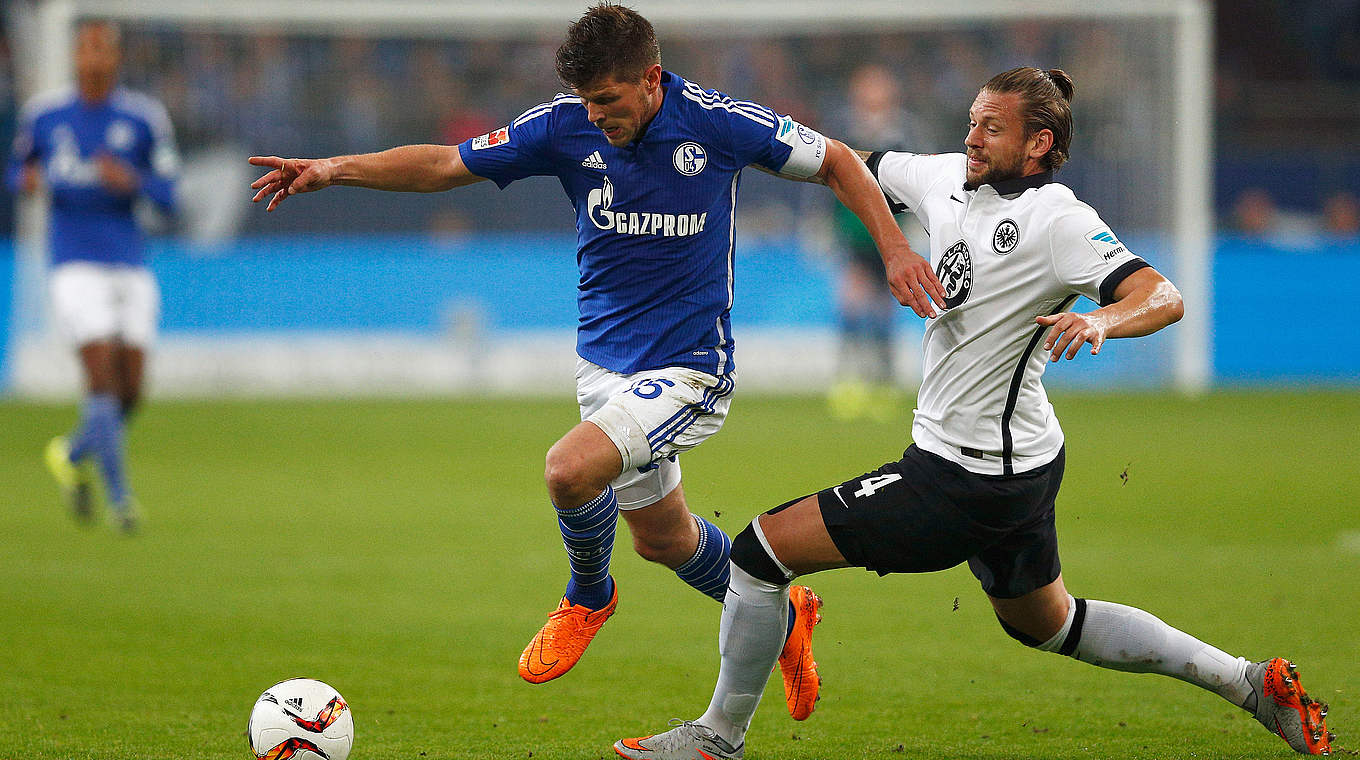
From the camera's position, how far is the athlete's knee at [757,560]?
4195mm

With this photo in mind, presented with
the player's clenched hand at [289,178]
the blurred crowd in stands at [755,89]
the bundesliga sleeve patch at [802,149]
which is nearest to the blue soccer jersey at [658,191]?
the bundesliga sleeve patch at [802,149]

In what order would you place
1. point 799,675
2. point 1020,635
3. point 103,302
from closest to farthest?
point 1020,635
point 799,675
point 103,302

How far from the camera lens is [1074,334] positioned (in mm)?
3584

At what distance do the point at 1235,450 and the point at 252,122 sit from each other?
12.2 metres

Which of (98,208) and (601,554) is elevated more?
(98,208)

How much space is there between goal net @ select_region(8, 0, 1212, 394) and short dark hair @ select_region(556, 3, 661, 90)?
11504 millimetres

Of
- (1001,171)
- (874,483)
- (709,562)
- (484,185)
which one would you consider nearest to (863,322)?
(484,185)

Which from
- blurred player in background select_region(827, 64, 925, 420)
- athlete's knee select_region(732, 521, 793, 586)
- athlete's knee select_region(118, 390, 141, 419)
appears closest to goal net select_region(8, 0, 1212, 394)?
blurred player in background select_region(827, 64, 925, 420)

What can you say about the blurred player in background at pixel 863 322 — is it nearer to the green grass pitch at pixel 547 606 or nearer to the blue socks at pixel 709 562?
the green grass pitch at pixel 547 606

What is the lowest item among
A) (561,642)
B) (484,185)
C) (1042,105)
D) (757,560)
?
(561,642)

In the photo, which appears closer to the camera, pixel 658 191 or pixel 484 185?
pixel 658 191

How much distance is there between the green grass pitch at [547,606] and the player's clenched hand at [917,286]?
1.32 m

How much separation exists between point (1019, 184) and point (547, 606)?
3.46 meters

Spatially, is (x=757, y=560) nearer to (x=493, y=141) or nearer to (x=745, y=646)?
(x=745, y=646)
